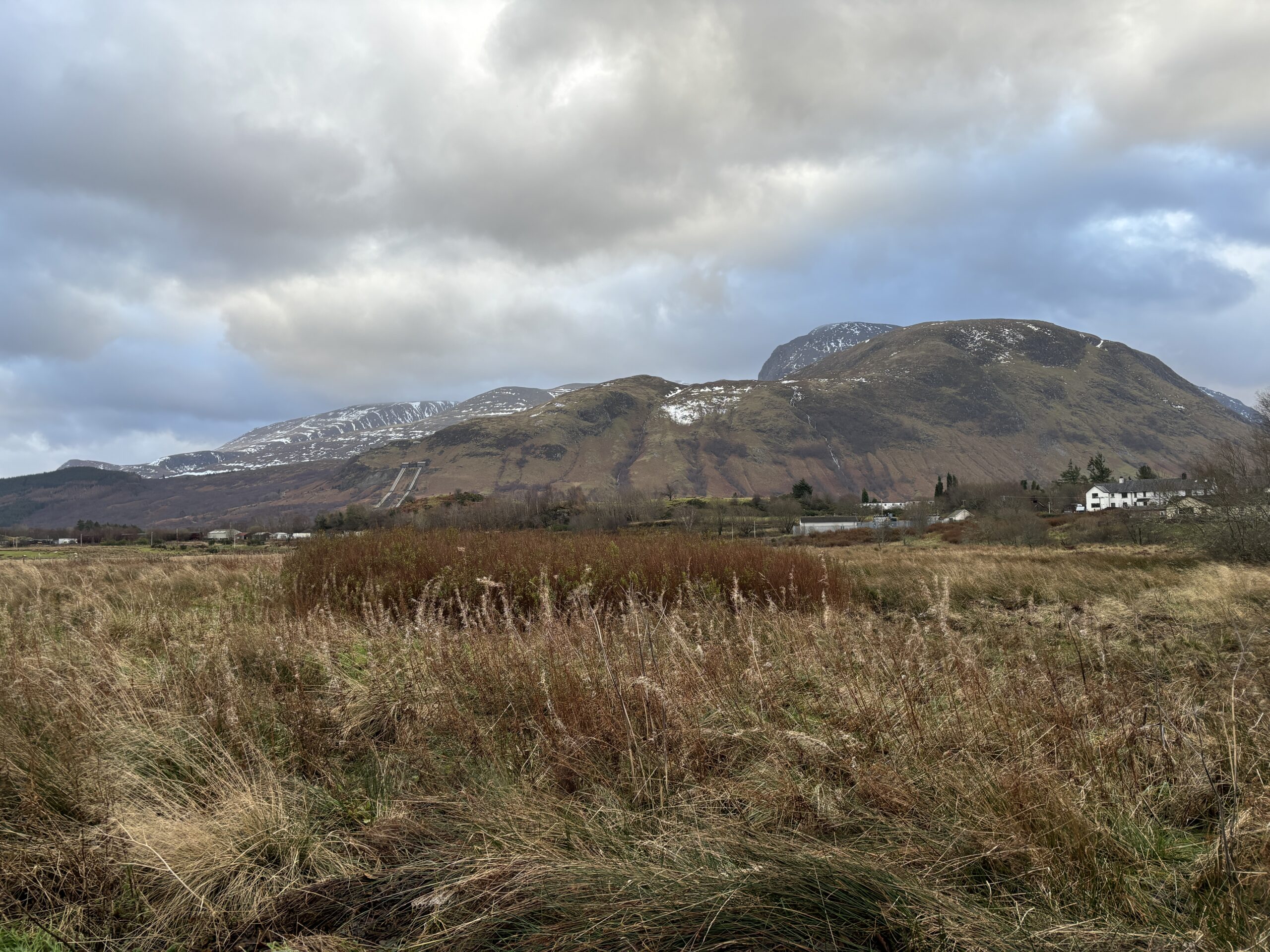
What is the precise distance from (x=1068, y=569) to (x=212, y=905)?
2213cm

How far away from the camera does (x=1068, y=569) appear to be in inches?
766

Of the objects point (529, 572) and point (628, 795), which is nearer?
point (628, 795)

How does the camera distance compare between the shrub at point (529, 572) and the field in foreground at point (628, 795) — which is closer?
the field in foreground at point (628, 795)

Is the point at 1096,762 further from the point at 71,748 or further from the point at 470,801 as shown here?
the point at 71,748

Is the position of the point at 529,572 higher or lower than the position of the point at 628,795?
higher

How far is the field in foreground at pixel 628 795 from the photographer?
2.48m

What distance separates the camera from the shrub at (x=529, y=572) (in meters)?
10.9

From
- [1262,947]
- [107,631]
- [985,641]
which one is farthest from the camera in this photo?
[985,641]

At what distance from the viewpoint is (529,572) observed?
37.6 ft

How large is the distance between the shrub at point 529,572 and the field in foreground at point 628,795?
4.08 metres

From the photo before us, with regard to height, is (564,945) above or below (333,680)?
below

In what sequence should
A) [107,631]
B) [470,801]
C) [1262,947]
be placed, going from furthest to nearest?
[107,631] < [470,801] < [1262,947]

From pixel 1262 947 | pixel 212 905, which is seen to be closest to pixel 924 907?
pixel 1262 947

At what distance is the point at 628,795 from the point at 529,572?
7978mm
